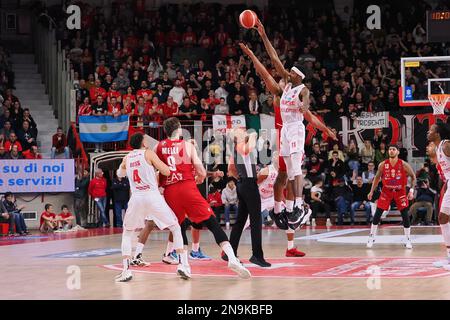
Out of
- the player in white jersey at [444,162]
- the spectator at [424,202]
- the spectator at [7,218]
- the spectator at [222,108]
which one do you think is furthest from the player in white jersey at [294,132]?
the spectator at [222,108]

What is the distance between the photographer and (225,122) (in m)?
24.4

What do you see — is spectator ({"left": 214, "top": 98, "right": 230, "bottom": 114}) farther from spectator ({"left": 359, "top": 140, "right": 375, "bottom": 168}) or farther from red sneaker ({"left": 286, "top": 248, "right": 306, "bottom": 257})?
red sneaker ({"left": 286, "top": 248, "right": 306, "bottom": 257})

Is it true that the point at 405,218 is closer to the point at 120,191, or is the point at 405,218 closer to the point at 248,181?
the point at 248,181

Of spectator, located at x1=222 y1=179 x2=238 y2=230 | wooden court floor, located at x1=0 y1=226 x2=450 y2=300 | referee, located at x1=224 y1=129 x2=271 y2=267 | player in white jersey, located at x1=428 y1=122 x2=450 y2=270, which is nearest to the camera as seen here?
wooden court floor, located at x1=0 y1=226 x2=450 y2=300

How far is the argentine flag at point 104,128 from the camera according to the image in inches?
960

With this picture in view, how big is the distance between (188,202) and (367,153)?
1458 cm

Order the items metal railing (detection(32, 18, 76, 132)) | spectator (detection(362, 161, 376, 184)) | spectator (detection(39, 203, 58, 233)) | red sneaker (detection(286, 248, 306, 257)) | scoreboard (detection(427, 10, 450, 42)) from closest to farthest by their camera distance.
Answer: red sneaker (detection(286, 248, 306, 257)) → scoreboard (detection(427, 10, 450, 42)) → spectator (detection(39, 203, 58, 233)) → spectator (detection(362, 161, 376, 184)) → metal railing (detection(32, 18, 76, 132))

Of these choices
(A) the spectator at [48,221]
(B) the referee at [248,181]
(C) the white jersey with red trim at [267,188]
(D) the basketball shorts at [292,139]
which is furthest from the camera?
(A) the spectator at [48,221]

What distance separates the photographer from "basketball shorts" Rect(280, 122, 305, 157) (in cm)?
1284

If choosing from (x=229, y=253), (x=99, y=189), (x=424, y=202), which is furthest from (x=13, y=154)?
(x=229, y=253)

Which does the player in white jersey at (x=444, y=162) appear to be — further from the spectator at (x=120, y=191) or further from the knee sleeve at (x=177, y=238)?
the spectator at (x=120, y=191)

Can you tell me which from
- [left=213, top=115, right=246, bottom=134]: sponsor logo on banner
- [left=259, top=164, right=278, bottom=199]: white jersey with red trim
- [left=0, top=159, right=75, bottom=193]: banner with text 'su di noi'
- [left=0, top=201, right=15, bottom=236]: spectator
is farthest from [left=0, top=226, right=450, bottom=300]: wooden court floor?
[left=213, top=115, right=246, bottom=134]: sponsor logo on banner

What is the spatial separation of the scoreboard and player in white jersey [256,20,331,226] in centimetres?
898
